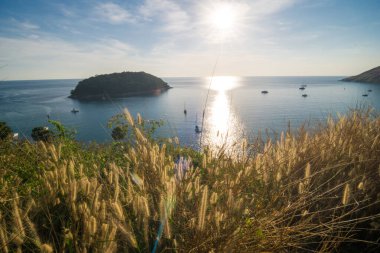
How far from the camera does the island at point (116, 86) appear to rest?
11854cm

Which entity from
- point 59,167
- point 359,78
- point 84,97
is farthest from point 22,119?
point 359,78

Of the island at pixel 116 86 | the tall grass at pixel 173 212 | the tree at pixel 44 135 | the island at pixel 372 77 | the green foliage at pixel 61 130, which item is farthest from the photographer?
the island at pixel 372 77

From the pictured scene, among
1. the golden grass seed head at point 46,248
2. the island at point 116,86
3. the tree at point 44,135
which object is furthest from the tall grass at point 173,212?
the island at point 116,86

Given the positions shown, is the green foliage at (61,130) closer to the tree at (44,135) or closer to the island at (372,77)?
the tree at (44,135)

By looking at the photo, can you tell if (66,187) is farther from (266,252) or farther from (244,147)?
(244,147)

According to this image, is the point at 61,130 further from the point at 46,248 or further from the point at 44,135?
the point at 46,248

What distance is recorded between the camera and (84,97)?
11738cm

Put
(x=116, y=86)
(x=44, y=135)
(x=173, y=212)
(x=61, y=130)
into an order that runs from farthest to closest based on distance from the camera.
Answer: (x=116, y=86) < (x=44, y=135) < (x=61, y=130) < (x=173, y=212)

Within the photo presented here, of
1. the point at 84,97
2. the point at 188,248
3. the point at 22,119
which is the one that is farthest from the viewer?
the point at 84,97

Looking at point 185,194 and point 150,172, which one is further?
point 150,172

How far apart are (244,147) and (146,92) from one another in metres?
133

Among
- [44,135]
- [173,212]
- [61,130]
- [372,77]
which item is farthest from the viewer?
[372,77]

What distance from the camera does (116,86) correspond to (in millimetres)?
122375

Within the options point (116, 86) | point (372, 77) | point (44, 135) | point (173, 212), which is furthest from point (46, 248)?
point (372, 77)
